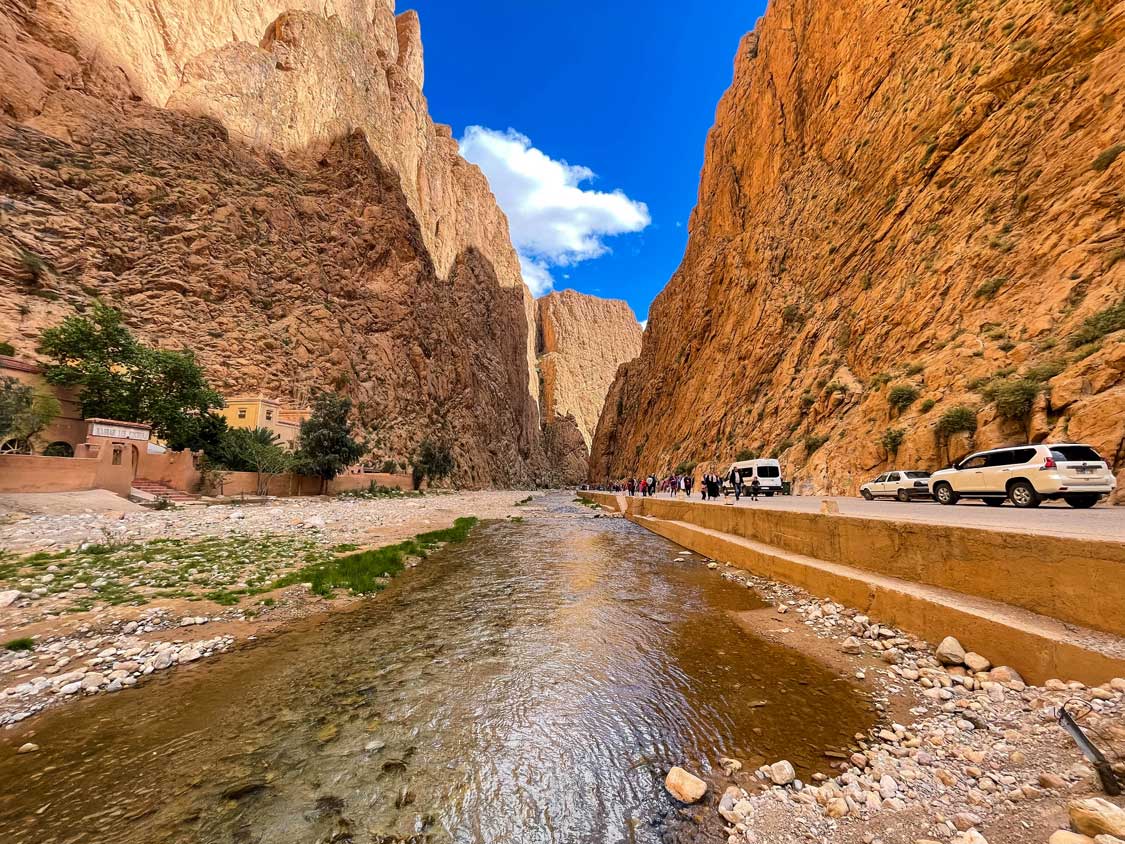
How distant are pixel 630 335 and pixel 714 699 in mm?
179162

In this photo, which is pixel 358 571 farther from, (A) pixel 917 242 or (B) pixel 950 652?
(A) pixel 917 242

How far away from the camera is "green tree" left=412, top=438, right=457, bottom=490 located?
179 feet

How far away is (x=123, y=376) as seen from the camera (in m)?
28.8

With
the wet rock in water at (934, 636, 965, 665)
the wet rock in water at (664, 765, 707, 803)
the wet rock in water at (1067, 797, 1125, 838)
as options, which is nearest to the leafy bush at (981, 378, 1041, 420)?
the wet rock in water at (934, 636, 965, 665)

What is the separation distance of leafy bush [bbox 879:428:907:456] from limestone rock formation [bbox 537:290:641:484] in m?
108

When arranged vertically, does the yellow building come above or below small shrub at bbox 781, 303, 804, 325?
below

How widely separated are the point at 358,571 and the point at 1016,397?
20612 millimetres

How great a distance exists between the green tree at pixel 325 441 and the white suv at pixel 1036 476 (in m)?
39.6

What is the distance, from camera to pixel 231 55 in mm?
51625

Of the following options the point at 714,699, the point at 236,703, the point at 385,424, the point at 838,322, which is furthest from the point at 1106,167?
the point at 385,424

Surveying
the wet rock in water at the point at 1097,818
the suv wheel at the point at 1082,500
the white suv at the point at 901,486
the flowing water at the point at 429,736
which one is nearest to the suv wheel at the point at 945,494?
the white suv at the point at 901,486

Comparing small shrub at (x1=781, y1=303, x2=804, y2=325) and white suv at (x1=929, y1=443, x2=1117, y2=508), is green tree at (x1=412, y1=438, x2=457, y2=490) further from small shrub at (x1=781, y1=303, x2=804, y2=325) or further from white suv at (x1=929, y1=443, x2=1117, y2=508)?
white suv at (x1=929, y1=443, x2=1117, y2=508)

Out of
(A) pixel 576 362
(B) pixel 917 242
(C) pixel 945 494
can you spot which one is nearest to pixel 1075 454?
(C) pixel 945 494

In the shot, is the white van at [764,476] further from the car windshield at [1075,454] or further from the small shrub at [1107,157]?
the small shrub at [1107,157]
